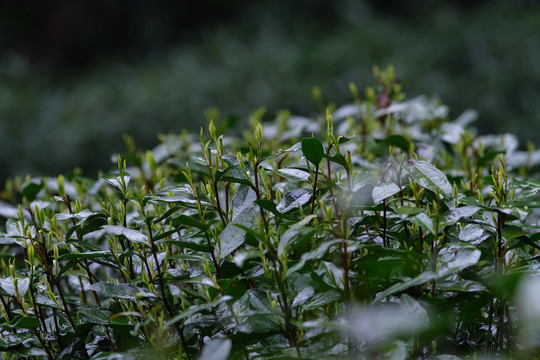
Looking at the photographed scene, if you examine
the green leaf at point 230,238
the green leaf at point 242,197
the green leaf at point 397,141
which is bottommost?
the green leaf at point 230,238

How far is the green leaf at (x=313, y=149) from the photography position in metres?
1.40

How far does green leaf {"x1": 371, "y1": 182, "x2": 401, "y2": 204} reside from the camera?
137 cm

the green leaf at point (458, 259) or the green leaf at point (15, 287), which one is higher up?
the green leaf at point (15, 287)

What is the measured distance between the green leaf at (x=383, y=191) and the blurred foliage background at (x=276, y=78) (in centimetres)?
478

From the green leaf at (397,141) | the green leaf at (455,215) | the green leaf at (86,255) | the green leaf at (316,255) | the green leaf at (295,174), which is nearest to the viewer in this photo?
the green leaf at (316,255)

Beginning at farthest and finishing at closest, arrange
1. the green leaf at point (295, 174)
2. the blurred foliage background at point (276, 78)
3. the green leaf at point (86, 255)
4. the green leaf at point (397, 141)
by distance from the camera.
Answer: the blurred foliage background at point (276, 78) → the green leaf at point (397, 141) → the green leaf at point (295, 174) → the green leaf at point (86, 255)

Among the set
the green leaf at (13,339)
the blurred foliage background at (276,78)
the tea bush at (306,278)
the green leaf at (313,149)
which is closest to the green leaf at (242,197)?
the tea bush at (306,278)

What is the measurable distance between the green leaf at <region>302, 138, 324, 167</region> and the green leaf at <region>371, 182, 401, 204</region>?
144 mm

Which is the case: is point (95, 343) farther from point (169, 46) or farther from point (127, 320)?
point (169, 46)

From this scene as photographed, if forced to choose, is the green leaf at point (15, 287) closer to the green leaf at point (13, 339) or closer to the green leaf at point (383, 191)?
the green leaf at point (13, 339)

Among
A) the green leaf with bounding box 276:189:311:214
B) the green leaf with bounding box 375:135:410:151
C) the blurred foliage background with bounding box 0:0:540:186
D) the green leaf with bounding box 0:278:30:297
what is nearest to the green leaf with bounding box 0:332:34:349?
the green leaf with bounding box 0:278:30:297

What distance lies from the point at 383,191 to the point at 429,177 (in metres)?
0.11

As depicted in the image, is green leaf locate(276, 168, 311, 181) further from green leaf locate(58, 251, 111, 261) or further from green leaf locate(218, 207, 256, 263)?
green leaf locate(58, 251, 111, 261)

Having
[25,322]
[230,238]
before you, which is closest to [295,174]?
[230,238]
